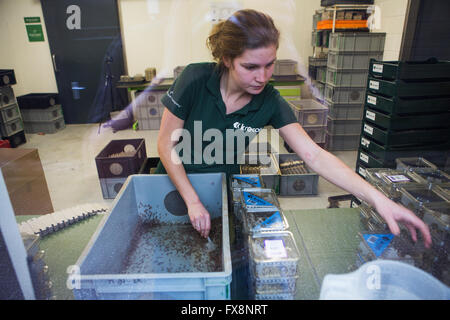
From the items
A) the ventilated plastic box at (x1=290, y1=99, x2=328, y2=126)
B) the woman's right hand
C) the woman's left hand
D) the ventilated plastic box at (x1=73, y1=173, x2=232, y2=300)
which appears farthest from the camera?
the ventilated plastic box at (x1=290, y1=99, x2=328, y2=126)

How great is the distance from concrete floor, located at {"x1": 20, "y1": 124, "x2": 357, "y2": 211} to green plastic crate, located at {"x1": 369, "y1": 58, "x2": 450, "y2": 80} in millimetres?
927

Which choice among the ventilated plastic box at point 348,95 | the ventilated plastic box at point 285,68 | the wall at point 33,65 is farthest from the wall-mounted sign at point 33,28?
the ventilated plastic box at point 348,95

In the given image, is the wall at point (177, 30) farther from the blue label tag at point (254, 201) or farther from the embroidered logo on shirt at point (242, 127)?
the blue label tag at point (254, 201)

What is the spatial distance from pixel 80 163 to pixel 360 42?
10.5 feet

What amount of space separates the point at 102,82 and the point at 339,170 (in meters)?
4.43

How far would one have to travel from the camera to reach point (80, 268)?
58 centimetres

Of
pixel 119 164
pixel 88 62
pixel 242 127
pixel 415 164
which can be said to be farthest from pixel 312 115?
pixel 88 62

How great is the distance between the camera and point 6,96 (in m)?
3.52

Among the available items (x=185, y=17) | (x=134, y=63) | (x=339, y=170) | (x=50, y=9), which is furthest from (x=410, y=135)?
(x=50, y=9)

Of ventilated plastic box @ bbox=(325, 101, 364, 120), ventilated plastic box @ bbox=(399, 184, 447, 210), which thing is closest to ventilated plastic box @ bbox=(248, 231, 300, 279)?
ventilated plastic box @ bbox=(399, 184, 447, 210)

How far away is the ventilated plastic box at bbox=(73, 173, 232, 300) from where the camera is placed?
52 centimetres

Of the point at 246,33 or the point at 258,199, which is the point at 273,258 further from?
the point at 246,33

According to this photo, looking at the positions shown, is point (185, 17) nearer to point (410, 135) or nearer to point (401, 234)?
point (410, 135)

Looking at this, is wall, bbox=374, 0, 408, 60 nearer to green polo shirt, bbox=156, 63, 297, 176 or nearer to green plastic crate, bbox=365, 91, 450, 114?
green plastic crate, bbox=365, 91, 450, 114
